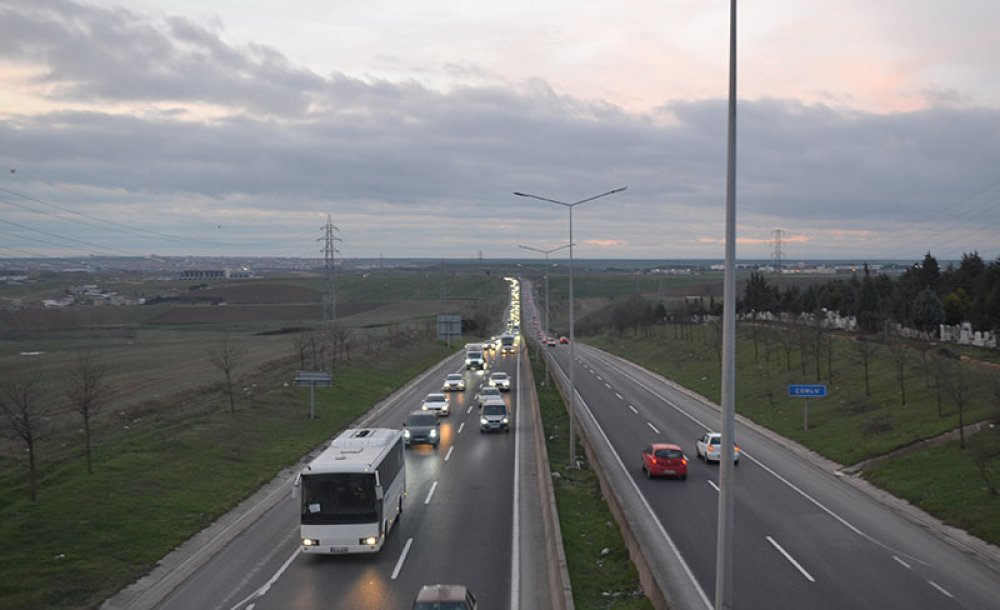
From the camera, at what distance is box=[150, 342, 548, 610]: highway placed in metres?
16.8

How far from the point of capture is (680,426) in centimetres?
4328

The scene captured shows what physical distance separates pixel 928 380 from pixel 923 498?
1578cm

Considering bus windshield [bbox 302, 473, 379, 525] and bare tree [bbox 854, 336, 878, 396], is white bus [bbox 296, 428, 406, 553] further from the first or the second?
bare tree [bbox 854, 336, 878, 396]

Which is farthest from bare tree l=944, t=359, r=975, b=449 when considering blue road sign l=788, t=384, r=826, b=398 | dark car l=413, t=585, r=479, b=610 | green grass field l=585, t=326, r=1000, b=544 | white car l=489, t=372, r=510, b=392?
white car l=489, t=372, r=510, b=392

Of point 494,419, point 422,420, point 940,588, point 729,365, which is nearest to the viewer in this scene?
point 729,365

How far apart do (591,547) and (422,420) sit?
17496 millimetres

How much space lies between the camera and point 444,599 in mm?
13328

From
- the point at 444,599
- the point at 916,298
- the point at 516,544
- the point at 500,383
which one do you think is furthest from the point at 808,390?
the point at 916,298

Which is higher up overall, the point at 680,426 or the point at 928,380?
the point at 928,380

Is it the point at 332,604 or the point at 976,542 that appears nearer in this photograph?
the point at 332,604

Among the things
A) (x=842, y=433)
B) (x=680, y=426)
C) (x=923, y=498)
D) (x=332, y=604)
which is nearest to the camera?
(x=332, y=604)

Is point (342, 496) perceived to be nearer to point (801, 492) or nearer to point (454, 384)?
point (801, 492)

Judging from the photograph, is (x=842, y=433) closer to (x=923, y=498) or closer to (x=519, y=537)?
(x=923, y=498)

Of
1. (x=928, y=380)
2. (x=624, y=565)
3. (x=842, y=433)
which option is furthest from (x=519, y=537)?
(x=928, y=380)
